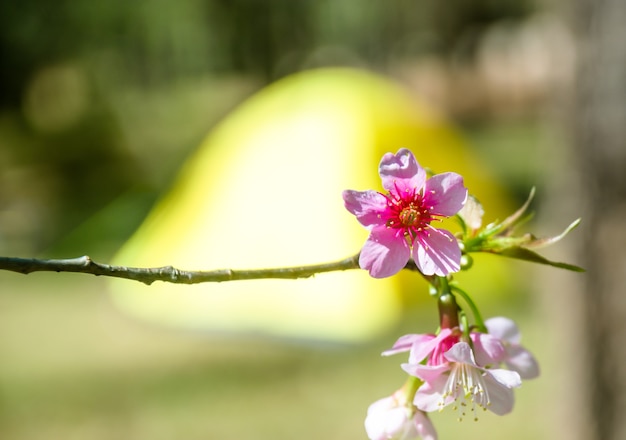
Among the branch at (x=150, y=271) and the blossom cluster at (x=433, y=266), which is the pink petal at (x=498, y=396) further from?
the branch at (x=150, y=271)

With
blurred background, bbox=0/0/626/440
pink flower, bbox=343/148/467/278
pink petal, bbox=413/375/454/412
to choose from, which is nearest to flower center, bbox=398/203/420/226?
pink flower, bbox=343/148/467/278

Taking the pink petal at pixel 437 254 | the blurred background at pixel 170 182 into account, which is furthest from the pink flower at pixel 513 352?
the blurred background at pixel 170 182

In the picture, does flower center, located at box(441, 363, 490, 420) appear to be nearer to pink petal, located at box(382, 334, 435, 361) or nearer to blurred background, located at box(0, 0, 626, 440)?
pink petal, located at box(382, 334, 435, 361)

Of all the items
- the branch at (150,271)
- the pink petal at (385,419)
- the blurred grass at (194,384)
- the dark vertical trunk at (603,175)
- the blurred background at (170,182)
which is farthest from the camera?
the blurred grass at (194,384)

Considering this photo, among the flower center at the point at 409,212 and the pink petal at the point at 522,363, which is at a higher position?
the flower center at the point at 409,212

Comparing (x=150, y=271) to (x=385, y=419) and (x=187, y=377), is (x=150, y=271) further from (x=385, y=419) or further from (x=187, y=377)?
(x=187, y=377)

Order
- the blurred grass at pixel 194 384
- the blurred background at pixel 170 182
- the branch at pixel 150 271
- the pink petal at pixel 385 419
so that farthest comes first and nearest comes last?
the blurred grass at pixel 194 384
the blurred background at pixel 170 182
the pink petal at pixel 385 419
the branch at pixel 150 271

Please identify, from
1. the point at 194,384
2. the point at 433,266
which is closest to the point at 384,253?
the point at 433,266

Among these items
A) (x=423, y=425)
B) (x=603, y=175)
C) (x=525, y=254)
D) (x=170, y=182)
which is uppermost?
(x=525, y=254)
